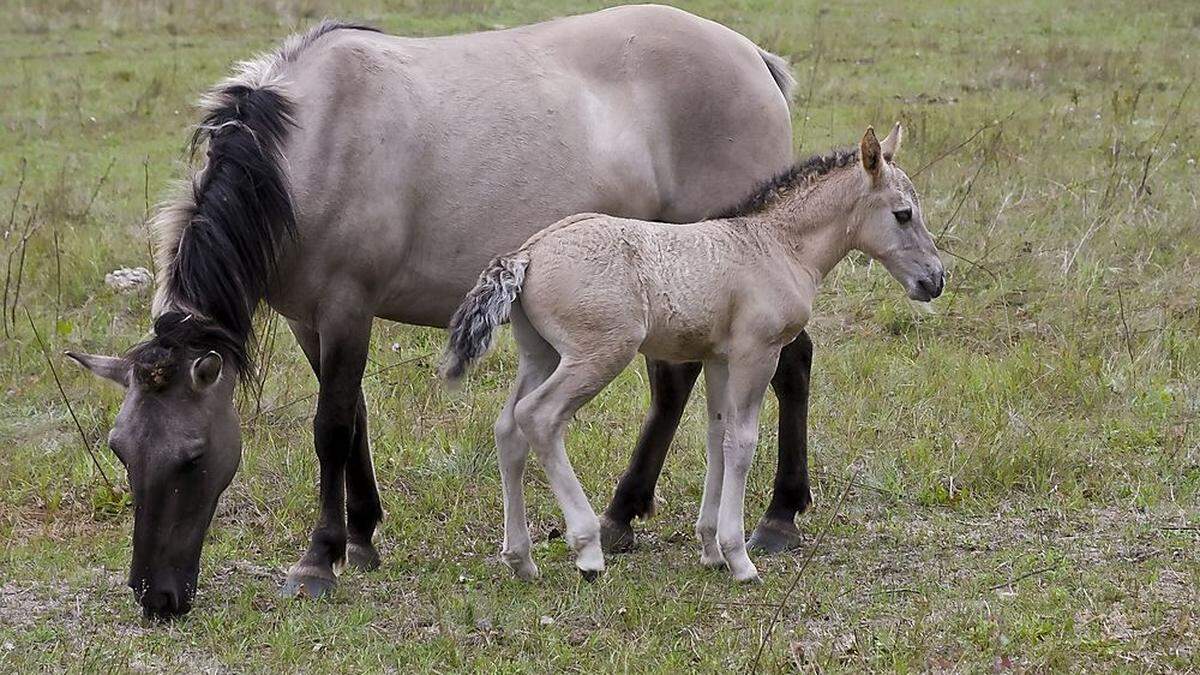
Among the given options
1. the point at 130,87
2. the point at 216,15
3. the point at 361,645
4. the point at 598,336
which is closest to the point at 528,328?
the point at 598,336

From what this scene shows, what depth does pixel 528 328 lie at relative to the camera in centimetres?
505

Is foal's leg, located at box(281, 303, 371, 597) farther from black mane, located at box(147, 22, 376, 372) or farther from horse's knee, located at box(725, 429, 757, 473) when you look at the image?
horse's knee, located at box(725, 429, 757, 473)

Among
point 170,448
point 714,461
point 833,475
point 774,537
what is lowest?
point 833,475

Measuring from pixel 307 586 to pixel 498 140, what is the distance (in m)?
1.86

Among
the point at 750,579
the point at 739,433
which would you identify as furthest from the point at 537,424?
the point at 750,579

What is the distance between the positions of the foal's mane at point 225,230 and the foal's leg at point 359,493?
0.39 metres

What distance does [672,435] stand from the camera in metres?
6.04

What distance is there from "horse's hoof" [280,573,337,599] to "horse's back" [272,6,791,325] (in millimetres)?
979

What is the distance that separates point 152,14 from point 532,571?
16.7 metres

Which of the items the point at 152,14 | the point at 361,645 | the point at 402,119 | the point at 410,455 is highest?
the point at 402,119

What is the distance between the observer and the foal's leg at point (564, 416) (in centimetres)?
479

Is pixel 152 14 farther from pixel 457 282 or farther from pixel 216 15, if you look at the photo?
pixel 457 282

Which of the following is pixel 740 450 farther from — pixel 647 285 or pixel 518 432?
pixel 518 432

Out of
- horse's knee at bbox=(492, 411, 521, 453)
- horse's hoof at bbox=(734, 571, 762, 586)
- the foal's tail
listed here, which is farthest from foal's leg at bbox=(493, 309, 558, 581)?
A: horse's hoof at bbox=(734, 571, 762, 586)
